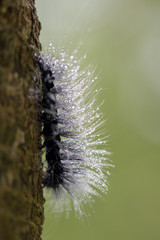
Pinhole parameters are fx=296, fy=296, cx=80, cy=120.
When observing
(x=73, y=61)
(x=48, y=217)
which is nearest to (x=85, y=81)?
(x=73, y=61)

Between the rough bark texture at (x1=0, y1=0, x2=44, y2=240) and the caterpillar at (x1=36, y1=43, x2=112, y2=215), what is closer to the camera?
the rough bark texture at (x1=0, y1=0, x2=44, y2=240)

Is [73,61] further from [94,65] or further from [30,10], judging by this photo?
[30,10]

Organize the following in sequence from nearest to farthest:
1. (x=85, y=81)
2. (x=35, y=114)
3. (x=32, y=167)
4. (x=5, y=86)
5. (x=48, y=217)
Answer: (x=5, y=86)
(x=32, y=167)
(x=35, y=114)
(x=85, y=81)
(x=48, y=217)

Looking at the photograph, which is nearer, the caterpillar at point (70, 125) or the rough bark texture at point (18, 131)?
the rough bark texture at point (18, 131)

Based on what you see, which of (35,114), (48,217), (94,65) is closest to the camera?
(35,114)
